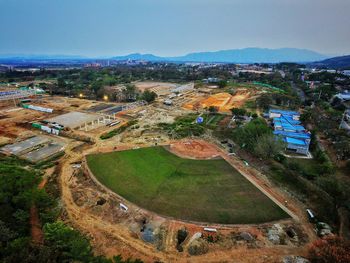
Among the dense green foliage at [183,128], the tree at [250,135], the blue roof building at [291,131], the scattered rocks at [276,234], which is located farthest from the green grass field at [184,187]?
the blue roof building at [291,131]

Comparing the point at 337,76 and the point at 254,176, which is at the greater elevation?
the point at 337,76

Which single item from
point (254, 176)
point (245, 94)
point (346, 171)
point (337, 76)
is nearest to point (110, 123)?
point (254, 176)

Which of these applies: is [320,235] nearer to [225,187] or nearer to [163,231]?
[225,187]

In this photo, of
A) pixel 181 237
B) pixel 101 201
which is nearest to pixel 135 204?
pixel 101 201

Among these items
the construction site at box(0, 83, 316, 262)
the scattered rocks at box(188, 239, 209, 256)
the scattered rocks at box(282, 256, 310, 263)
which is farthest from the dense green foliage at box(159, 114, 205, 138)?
the scattered rocks at box(282, 256, 310, 263)

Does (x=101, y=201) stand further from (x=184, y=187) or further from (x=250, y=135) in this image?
(x=250, y=135)

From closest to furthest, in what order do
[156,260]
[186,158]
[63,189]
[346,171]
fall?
1. [156,260]
2. [63,189]
3. [346,171]
4. [186,158]
